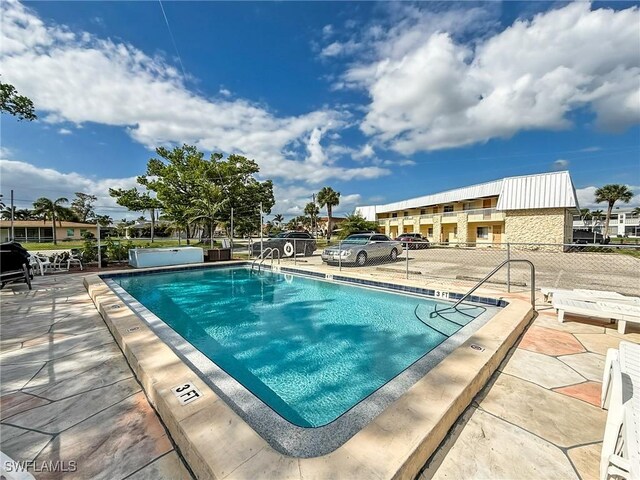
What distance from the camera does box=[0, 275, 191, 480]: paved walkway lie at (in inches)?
65.9

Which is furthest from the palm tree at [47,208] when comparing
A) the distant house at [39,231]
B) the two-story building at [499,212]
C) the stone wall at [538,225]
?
the stone wall at [538,225]

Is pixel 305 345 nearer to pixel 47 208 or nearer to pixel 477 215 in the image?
pixel 477 215

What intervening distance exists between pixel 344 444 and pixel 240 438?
671 millimetres

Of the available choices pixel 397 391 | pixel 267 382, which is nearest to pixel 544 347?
pixel 397 391

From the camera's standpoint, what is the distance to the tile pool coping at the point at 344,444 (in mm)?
1418

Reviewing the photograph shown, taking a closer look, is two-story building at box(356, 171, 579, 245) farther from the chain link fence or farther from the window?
the chain link fence

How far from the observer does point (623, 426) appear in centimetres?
139

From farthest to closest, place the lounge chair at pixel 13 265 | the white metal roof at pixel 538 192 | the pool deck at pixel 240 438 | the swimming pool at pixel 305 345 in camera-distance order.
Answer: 1. the white metal roof at pixel 538 192
2. the lounge chair at pixel 13 265
3. the swimming pool at pixel 305 345
4. the pool deck at pixel 240 438

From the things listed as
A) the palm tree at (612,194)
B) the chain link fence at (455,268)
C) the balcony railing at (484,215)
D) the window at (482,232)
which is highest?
the palm tree at (612,194)

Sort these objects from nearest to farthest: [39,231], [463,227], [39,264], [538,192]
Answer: [39,264] < [538,192] < [463,227] < [39,231]

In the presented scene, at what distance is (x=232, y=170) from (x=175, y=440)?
22.3 metres

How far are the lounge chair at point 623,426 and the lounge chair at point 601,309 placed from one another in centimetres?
239

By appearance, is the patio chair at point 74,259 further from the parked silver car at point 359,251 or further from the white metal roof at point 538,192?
the white metal roof at point 538,192

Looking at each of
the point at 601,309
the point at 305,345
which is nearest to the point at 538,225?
the point at 601,309
